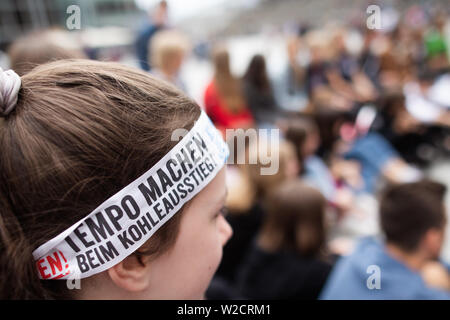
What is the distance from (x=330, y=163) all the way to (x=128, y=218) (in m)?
3.37

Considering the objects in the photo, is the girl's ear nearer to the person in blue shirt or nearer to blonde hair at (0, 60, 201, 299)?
blonde hair at (0, 60, 201, 299)

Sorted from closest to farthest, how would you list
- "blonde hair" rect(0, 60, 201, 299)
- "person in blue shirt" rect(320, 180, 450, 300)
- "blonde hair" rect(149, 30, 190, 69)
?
"blonde hair" rect(0, 60, 201, 299) < "person in blue shirt" rect(320, 180, 450, 300) < "blonde hair" rect(149, 30, 190, 69)

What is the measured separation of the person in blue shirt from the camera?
1581mm

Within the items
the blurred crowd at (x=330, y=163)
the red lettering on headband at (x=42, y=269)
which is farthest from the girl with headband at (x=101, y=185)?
the blurred crowd at (x=330, y=163)

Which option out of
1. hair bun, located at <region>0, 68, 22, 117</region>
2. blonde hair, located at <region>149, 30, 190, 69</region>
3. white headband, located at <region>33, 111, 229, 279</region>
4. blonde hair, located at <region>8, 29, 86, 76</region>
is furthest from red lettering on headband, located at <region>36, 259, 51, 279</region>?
blonde hair, located at <region>149, 30, 190, 69</region>

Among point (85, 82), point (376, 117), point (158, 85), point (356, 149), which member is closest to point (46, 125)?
point (85, 82)

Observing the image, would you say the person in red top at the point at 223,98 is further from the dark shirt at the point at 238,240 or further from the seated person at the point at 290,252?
the seated person at the point at 290,252

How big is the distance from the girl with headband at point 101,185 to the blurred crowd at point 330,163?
0.34m

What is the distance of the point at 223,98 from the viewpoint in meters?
3.61

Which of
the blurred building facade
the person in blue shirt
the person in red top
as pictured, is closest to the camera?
the person in blue shirt

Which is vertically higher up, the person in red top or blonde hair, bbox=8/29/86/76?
blonde hair, bbox=8/29/86/76

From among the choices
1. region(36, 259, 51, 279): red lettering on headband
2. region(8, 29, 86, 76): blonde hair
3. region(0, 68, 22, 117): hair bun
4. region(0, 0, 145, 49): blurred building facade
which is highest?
region(0, 0, 145, 49): blurred building facade

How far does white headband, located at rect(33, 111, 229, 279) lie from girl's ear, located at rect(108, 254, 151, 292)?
0.09ft

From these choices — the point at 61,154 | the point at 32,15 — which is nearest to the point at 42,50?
the point at 61,154
